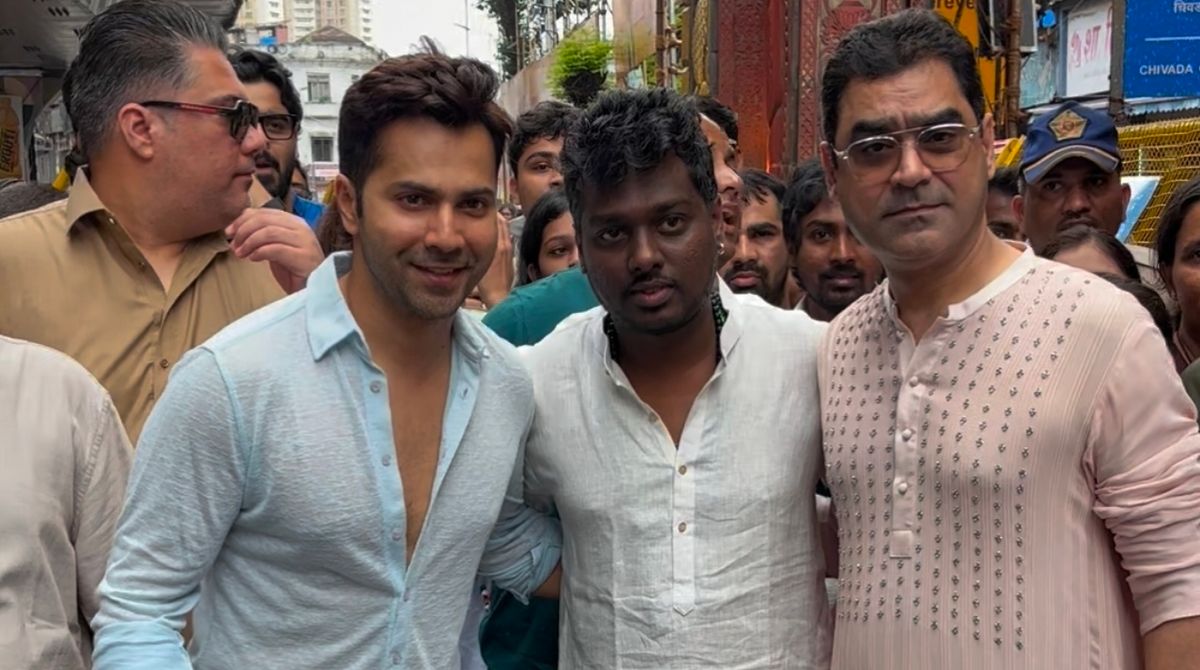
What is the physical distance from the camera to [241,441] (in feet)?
6.31

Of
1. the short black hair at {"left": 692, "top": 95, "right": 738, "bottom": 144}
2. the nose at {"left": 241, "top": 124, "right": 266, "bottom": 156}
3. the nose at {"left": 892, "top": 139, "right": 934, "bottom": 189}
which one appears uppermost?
the short black hair at {"left": 692, "top": 95, "right": 738, "bottom": 144}

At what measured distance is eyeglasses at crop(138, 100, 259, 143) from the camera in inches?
109

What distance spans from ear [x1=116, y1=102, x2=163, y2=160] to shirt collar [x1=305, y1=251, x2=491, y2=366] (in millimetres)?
867

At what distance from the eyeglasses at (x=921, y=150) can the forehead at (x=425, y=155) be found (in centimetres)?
73

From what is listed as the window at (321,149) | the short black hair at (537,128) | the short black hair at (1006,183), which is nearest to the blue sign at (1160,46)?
the short black hair at (1006,183)

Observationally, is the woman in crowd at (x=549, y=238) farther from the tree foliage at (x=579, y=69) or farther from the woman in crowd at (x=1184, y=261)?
the tree foliage at (x=579, y=69)

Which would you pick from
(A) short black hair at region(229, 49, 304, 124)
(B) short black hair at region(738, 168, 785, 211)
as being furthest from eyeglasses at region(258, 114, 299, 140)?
(B) short black hair at region(738, 168, 785, 211)

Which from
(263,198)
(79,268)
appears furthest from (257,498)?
(263,198)

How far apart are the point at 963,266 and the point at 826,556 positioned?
0.74 m

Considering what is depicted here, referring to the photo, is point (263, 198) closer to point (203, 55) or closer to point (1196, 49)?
point (203, 55)

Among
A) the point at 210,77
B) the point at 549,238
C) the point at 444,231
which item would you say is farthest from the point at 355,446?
the point at 549,238

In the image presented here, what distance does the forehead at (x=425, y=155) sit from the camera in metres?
2.06

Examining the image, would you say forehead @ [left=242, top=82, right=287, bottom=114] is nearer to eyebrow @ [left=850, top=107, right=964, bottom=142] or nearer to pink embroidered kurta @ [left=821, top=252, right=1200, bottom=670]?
eyebrow @ [left=850, top=107, right=964, bottom=142]

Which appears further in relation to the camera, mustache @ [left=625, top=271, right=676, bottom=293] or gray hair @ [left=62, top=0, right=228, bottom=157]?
gray hair @ [left=62, top=0, right=228, bottom=157]
